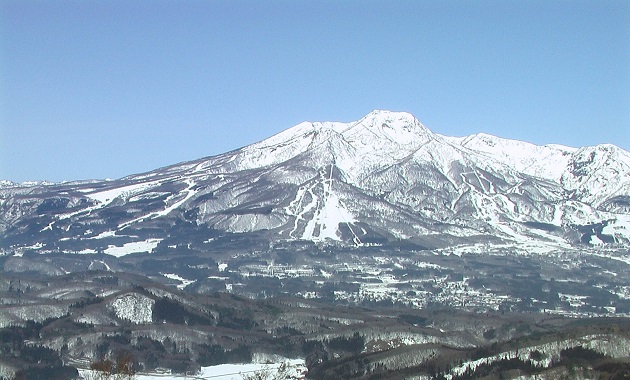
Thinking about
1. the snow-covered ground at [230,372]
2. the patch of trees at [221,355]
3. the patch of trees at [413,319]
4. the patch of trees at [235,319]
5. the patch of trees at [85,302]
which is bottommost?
the snow-covered ground at [230,372]

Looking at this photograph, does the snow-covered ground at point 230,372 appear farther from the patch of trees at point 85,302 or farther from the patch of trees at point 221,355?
the patch of trees at point 85,302

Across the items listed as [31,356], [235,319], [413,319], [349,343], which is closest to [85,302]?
[235,319]

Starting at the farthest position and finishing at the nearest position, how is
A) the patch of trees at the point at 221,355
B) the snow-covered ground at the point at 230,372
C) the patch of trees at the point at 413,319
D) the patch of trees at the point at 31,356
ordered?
the patch of trees at the point at 413,319, the patch of trees at the point at 221,355, the snow-covered ground at the point at 230,372, the patch of trees at the point at 31,356

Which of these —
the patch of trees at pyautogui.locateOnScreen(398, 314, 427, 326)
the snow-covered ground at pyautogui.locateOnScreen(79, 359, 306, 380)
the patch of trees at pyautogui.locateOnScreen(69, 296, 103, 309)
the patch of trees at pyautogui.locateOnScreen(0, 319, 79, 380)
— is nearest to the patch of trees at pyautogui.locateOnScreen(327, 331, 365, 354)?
the snow-covered ground at pyautogui.locateOnScreen(79, 359, 306, 380)

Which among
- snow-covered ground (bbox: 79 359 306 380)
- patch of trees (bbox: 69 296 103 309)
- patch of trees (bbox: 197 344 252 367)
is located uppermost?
patch of trees (bbox: 69 296 103 309)

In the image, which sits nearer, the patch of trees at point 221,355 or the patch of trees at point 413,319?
the patch of trees at point 221,355

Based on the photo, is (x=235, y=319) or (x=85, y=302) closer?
(x=235, y=319)

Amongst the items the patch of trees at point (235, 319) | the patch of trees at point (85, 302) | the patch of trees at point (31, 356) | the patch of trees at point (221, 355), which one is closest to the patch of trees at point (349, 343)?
the patch of trees at point (221, 355)

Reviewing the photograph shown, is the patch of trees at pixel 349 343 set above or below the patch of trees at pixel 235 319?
below

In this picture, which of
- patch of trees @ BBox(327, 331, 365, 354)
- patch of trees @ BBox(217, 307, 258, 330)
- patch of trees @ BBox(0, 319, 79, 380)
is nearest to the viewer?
patch of trees @ BBox(0, 319, 79, 380)

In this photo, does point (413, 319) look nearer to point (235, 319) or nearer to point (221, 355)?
point (235, 319)

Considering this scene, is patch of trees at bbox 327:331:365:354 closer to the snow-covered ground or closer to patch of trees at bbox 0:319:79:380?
the snow-covered ground
